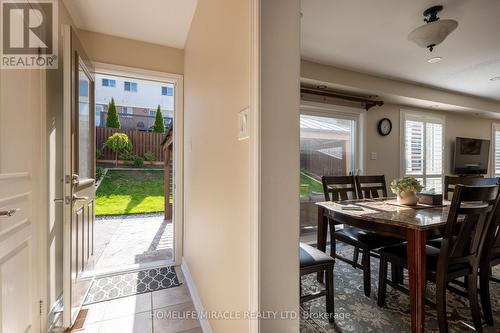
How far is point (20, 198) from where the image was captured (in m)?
1.32

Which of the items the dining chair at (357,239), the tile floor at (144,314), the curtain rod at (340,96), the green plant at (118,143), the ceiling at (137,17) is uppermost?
the ceiling at (137,17)

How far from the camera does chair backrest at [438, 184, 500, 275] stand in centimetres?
144

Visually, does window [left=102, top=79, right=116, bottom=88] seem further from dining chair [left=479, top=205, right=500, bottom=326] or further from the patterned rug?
dining chair [left=479, top=205, right=500, bottom=326]

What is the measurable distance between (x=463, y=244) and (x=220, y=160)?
1.64m

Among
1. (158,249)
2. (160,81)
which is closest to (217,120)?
(160,81)

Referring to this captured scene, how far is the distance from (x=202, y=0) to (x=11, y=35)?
118cm

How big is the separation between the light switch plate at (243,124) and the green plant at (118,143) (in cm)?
750

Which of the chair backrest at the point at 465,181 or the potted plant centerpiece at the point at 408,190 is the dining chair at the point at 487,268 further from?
the chair backrest at the point at 465,181

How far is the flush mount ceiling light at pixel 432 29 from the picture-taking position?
191cm

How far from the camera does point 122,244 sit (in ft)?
11.1

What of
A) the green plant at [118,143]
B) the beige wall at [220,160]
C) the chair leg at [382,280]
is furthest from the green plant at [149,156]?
the chair leg at [382,280]

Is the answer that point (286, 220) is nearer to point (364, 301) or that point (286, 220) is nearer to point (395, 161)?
point (364, 301)

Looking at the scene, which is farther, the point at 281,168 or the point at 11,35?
the point at 11,35

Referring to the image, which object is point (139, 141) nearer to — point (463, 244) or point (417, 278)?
point (417, 278)
